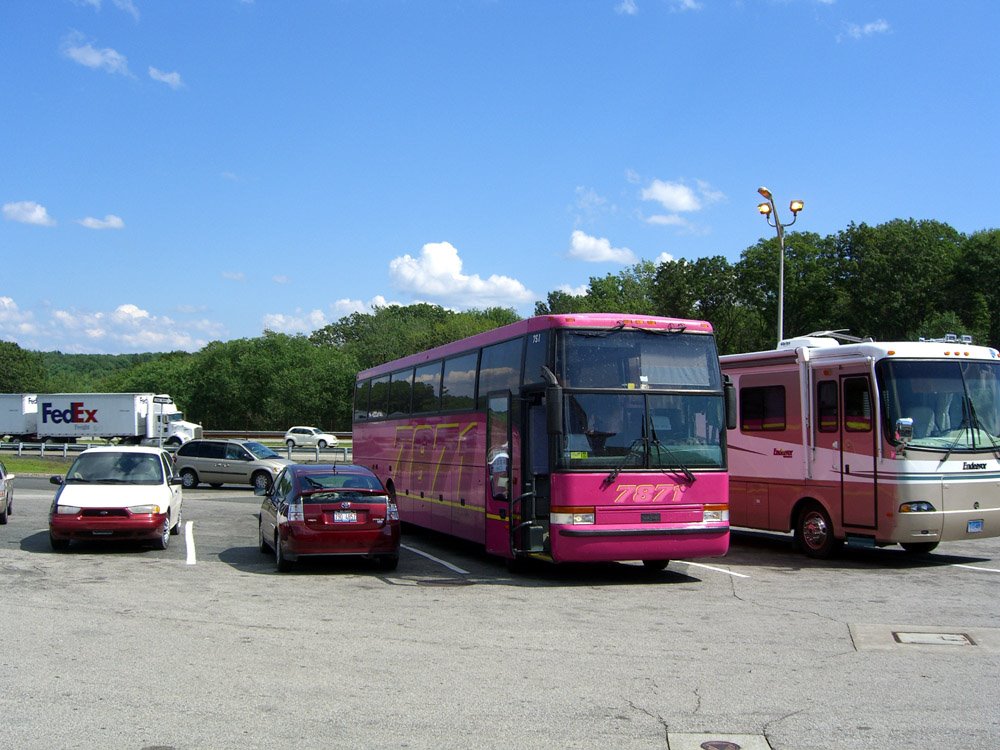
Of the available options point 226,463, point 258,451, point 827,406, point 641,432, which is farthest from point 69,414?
point 641,432

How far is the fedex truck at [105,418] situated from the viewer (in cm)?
6200

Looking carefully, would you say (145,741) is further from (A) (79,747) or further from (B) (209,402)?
(B) (209,402)

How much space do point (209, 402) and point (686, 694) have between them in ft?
314

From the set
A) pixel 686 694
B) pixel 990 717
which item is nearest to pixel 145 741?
pixel 686 694

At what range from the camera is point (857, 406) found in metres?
14.9

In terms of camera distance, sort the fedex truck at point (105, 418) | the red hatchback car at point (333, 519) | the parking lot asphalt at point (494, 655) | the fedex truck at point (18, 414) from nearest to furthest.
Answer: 1. the parking lot asphalt at point (494, 655)
2. the red hatchback car at point (333, 519)
3. the fedex truck at point (105, 418)
4. the fedex truck at point (18, 414)

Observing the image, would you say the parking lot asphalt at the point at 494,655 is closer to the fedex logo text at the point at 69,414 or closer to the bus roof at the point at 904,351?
the bus roof at the point at 904,351

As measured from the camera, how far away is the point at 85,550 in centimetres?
1638

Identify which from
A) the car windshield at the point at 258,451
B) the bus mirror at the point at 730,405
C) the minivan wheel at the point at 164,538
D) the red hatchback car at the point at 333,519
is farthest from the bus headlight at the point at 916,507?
the car windshield at the point at 258,451

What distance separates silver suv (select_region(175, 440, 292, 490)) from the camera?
34.1 m

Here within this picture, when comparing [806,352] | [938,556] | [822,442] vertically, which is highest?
[806,352]

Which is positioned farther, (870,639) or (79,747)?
(870,639)

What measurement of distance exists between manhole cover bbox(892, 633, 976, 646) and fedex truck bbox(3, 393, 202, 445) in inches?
2220

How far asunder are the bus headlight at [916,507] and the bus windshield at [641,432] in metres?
2.85
